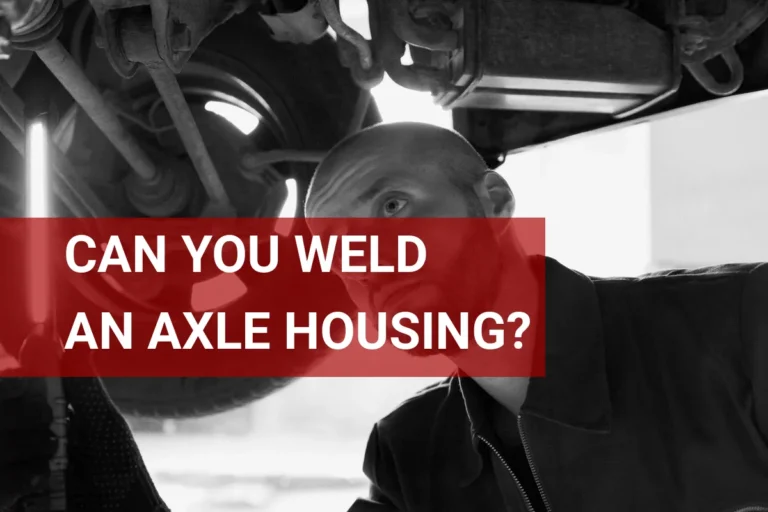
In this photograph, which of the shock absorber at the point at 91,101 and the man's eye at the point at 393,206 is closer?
the shock absorber at the point at 91,101

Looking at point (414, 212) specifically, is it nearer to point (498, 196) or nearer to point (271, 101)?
point (498, 196)

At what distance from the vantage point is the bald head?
0.93 metres

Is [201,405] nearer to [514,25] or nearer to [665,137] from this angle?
[514,25]

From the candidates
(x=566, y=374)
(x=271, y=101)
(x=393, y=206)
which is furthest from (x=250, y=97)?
(x=566, y=374)

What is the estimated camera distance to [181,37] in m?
0.79

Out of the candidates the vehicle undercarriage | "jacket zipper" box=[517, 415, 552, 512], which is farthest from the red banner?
"jacket zipper" box=[517, 415, 552, 512]

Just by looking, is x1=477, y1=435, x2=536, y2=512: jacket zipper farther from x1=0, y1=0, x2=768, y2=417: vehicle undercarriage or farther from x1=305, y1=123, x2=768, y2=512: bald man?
x1=0, y1=0, x2=768, y2=417: vehicle undercarriage

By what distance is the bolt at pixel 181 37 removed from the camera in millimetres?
783

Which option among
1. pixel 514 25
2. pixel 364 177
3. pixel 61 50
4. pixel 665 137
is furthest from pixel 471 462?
pixel 665 137

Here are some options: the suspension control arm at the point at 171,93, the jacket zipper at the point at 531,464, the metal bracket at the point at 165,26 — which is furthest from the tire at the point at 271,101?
the jacket zipper at the point at 531,464

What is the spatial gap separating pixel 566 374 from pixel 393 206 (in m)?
0.26

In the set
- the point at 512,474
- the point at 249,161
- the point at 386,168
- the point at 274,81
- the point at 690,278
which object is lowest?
the point at 512,474

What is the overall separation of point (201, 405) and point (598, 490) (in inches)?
27.7

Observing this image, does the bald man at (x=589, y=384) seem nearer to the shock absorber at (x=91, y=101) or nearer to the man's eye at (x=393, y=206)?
the man's eye at (x=393, y=206)
